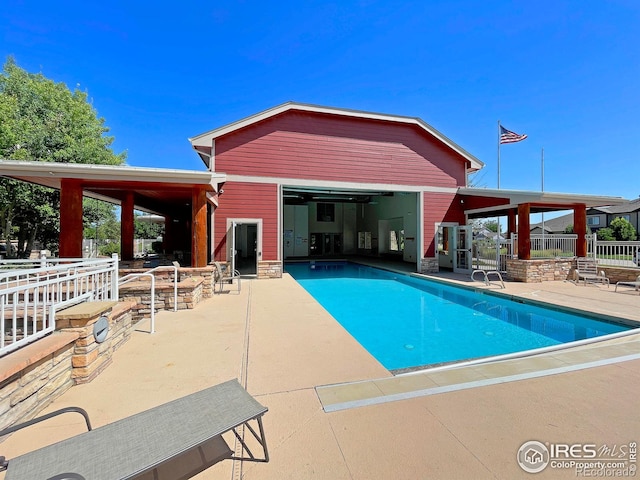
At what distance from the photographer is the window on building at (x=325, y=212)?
24188 mm

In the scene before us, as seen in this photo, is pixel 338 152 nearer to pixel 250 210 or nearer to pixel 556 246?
pixel 250 210

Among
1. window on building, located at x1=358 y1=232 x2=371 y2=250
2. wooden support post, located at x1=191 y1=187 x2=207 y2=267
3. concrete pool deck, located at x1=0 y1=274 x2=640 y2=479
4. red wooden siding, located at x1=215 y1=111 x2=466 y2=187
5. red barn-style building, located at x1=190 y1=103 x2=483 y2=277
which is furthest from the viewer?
window on building, located at x1=358 y1=232 x2=371 y2=250

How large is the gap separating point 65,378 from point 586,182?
49.2 m

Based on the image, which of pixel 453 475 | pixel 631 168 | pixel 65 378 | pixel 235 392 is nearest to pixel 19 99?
pixel 65 378

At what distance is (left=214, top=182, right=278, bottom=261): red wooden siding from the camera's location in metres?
11.1

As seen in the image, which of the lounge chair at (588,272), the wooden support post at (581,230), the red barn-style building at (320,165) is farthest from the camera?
the red barn-style building at (320,165)

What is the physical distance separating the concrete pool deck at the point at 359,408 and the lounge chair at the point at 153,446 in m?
0.27

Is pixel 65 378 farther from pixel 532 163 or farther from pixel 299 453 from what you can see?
pixel 532 163

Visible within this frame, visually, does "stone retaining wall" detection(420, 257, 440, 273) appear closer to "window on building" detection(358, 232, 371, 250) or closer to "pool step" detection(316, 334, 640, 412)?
"pool step" detection(316, 334, 640, 412)

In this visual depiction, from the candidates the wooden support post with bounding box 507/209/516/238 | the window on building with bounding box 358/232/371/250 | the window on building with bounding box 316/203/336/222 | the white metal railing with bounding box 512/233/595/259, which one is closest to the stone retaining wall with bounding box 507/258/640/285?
the white metal railing with bounding box 512/233/595/259

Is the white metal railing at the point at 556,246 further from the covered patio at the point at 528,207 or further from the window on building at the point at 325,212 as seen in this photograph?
the window on building at the point at 325,212

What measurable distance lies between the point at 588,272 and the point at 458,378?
1142cm

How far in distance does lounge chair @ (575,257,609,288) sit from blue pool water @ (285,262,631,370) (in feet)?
14.0

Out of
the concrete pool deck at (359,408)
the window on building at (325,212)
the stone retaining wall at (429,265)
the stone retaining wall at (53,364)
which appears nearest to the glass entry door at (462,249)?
the stone retaining wall at (429,265)
